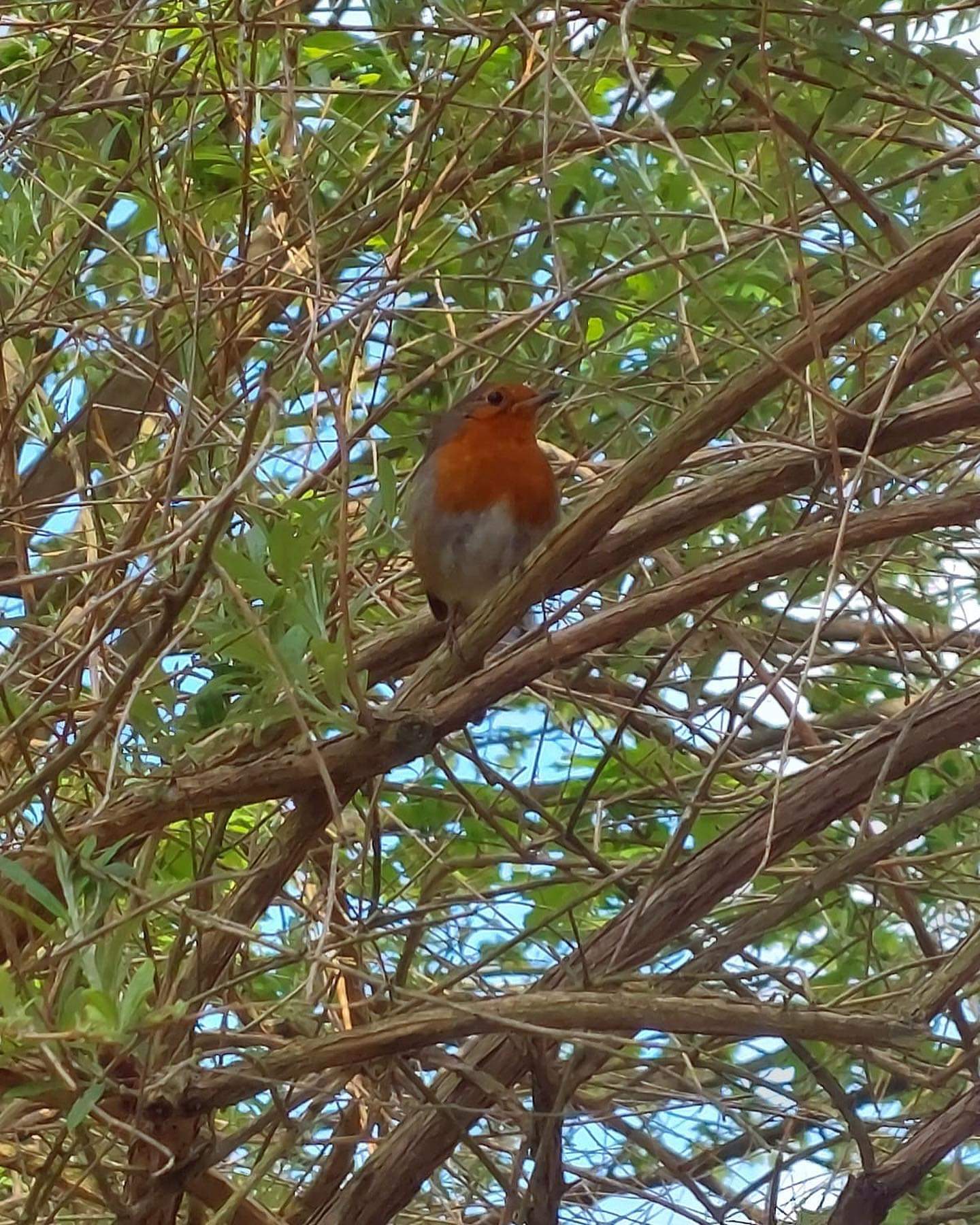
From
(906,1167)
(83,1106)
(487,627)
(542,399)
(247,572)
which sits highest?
(542,399)

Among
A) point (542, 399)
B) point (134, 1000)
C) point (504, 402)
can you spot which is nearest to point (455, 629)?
point (542, 399)

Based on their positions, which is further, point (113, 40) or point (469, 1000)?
point (113, 40)

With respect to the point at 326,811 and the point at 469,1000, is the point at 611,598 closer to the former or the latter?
the point at 326,811

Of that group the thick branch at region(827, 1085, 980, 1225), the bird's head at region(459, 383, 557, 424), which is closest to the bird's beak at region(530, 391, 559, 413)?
the bird's head at region(459, 383, 557, 424)

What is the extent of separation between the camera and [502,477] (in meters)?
2.76

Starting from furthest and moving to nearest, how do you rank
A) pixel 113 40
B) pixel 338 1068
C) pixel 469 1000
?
pixel 113 40 → pixel 338 1068 → pixel 469 1000

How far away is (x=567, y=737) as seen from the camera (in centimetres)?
270

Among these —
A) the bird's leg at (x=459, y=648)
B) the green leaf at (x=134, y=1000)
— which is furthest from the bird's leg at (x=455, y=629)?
the green leaf at (x=134, y=1000)

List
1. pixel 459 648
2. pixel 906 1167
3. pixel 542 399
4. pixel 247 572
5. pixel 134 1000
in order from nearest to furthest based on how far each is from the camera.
A: pixel 134 1000
pixel 247 572
pixel 906 1167
pixel 459 648
pixel 542 399

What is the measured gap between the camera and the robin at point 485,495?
8.76ft

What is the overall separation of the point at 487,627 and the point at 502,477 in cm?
100

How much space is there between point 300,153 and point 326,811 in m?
0.81

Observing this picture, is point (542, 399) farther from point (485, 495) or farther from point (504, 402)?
point (485, 495)

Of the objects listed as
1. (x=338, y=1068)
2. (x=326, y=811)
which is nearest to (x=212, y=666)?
(x=326, y=811)
